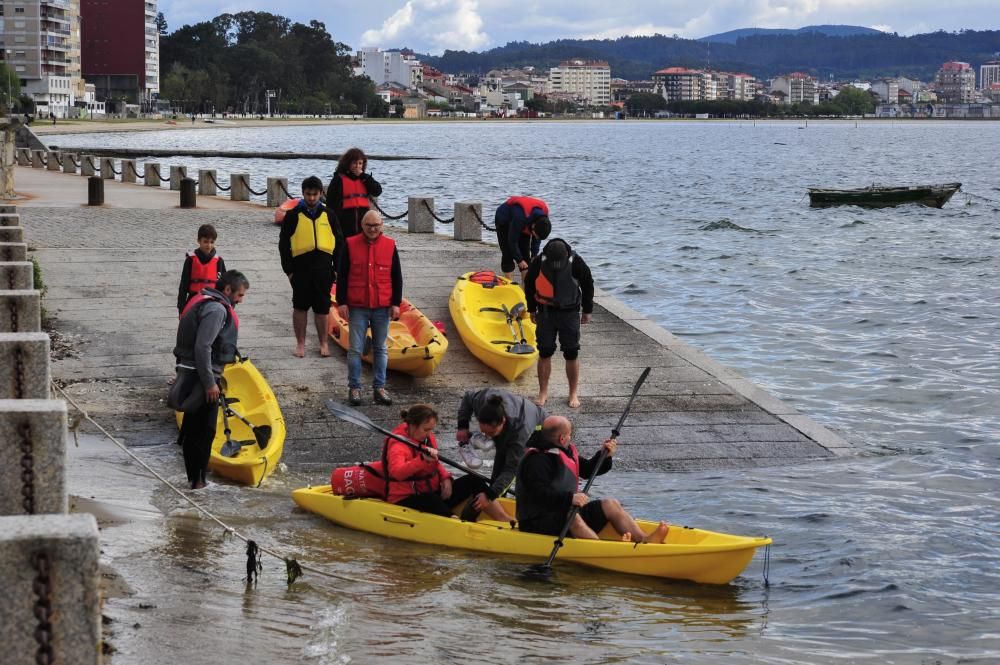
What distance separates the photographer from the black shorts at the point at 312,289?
1311cm

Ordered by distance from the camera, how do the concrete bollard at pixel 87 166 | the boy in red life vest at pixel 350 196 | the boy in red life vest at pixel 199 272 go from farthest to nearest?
the concrete bollard at pixel 87 166
the boy in red life vest at pixel 350 196
the boy in red life vest at pixel 199 272

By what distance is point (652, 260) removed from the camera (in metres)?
32.3

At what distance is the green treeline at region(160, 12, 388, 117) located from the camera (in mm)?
171250

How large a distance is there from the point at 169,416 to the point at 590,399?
414 cm

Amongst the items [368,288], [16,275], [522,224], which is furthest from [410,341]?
[16,275]

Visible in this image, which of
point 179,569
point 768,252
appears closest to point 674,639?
point 179,569

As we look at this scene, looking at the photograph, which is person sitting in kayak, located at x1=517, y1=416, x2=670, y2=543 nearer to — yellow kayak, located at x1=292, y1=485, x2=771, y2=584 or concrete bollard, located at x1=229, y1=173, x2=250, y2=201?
yellow kayak, located at x1=292, y1=485, x2=771, y2=584

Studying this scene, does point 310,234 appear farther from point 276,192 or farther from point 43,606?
point 276,192

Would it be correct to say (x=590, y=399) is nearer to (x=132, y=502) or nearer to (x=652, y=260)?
(x=132, y=502)

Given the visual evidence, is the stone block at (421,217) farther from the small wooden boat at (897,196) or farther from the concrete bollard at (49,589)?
the small wooden boat at (897,196)

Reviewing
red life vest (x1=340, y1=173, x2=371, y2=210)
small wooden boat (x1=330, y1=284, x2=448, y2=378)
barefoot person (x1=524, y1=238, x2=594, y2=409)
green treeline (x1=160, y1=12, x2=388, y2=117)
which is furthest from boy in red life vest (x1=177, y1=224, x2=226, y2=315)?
green treeline (x1=160, y1=12, x2=388, y2=117)

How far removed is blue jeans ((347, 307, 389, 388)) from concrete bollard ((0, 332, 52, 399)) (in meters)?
6.19

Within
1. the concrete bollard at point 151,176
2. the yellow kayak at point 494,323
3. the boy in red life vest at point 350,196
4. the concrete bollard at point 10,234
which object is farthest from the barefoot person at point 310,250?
the concrete bollard at point 151,176

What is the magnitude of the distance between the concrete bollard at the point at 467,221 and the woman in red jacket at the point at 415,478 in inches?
388
